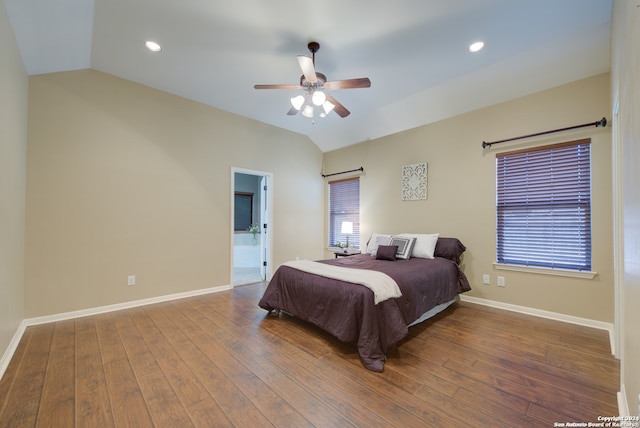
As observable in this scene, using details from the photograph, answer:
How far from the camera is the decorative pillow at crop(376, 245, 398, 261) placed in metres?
3.58

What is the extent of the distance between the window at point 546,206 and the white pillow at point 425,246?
0.82 meters

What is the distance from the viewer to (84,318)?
3068mm

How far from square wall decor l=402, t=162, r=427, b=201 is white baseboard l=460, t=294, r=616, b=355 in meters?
1.67

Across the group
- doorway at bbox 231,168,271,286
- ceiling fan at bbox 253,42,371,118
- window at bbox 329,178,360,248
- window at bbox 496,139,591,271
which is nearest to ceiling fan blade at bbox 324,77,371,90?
ceiling fan at bbox 253,42,371,118

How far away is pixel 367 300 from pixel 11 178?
3.29 meters

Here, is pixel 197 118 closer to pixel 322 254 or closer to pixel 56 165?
pixel 56 165

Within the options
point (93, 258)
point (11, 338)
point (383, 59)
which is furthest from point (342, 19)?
point (11, 338)

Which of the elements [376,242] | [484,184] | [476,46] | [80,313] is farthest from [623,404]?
[80,313]

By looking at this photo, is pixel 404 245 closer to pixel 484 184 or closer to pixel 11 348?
pixel 484 184

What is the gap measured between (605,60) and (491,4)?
161 cm

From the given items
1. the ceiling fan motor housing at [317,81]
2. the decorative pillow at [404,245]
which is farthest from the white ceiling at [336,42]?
the decorative pillow at [404,245]

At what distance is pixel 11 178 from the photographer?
→ 2.29 meters

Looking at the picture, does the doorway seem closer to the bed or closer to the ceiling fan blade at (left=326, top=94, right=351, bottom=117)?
the bed

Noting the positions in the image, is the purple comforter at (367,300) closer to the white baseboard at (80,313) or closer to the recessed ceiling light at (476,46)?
the white baseboard at (80,313)
